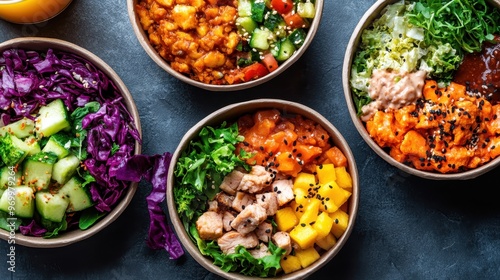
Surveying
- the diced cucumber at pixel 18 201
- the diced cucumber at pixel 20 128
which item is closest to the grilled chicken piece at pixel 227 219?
the diced cucumber at pixel 18 201

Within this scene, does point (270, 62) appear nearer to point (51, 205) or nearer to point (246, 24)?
point (246, 24)

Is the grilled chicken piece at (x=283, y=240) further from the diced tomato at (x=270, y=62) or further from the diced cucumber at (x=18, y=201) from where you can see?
the diced cucumber at (x=18, y=201)

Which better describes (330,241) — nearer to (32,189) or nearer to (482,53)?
(482,53)

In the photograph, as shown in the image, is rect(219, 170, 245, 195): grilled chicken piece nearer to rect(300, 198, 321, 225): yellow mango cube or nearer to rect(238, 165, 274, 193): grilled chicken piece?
rect(238, 165, 274, 193): grilled chicken piece

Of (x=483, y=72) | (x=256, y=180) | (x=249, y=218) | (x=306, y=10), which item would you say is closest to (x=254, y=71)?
(x=306, y=10)

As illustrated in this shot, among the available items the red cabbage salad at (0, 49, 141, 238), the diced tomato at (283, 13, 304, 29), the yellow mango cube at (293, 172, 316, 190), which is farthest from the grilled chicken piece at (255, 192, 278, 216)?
the diced tomato at (283, 13, 304, 29)

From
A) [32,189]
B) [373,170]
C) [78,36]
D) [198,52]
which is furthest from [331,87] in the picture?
[32,189]
